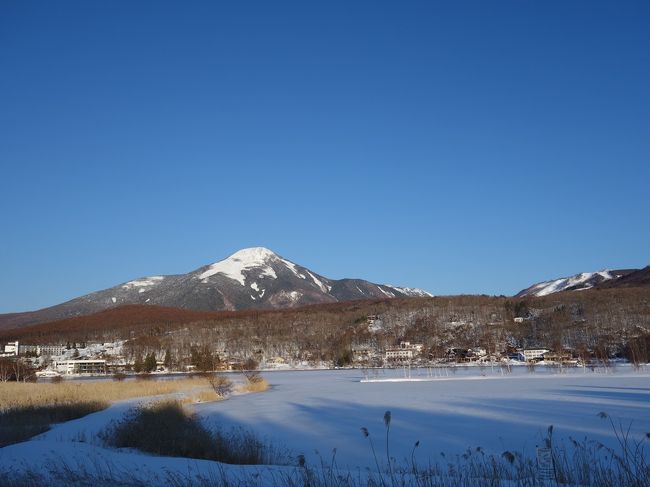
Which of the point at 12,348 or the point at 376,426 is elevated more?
the point at 12,348

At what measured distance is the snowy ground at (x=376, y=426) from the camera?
36.6 ft

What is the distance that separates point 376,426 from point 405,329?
366 ft

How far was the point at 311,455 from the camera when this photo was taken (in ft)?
41.6

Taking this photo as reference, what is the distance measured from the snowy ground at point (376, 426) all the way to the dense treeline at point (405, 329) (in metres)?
59.9

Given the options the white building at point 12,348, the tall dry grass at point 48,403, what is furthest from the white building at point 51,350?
→ the tall dry grass at point 48,403

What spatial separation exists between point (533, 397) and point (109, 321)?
16844cm

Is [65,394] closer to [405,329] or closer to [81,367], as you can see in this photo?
[81,367]

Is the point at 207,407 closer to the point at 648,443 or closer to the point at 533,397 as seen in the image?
the point at 533,397

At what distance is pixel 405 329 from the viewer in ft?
416

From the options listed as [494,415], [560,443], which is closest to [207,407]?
[494,415]

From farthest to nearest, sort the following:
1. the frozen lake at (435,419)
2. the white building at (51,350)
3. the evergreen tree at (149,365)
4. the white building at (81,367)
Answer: the white building at (51,350), the white building at (81,367), the evergreen tree at (149,365), the frozen lake at (435,419)

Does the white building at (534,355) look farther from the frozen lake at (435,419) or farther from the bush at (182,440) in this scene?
the bush at (182,440)

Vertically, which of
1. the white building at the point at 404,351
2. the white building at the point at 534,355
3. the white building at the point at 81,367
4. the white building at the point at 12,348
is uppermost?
the white building at the point at 12,348

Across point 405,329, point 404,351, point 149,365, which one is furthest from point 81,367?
point 405,329
